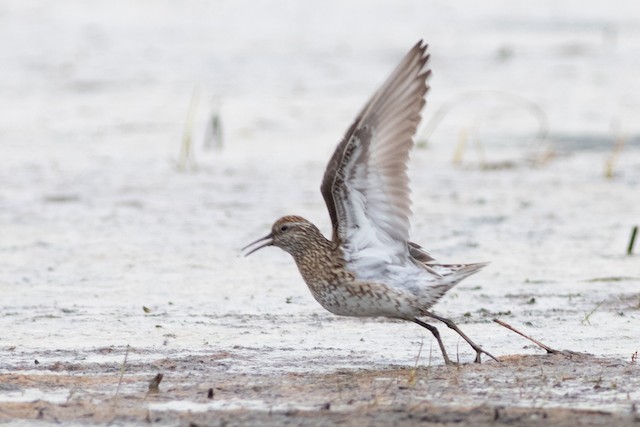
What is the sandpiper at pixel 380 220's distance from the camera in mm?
6945

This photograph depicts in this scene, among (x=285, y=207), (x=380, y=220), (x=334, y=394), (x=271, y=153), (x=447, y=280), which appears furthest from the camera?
(x=271, y=153)

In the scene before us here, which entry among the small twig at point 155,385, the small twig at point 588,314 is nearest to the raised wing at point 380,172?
the small twig at point 588,314

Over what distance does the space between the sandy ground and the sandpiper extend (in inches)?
11.8

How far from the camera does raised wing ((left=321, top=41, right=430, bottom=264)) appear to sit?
694cm

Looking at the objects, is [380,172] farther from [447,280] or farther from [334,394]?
[334,394]

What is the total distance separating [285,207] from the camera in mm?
11211

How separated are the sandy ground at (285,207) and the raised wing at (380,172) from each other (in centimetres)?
58

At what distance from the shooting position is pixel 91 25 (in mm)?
18516

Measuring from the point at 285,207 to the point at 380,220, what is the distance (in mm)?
4160

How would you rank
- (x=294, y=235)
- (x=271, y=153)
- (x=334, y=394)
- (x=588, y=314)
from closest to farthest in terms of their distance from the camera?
A: 1. (x=334, y=394)
2. (x=294, y=235)
3. (x=588, y=314)
4. (x=271, y=153)

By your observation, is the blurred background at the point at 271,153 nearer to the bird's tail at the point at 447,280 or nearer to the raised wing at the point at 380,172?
the bird's tail at the point at 447,280

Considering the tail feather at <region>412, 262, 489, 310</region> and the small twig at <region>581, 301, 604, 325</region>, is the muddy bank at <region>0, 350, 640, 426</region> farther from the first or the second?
the small twig at <region>581, 301, 604, 325</region>

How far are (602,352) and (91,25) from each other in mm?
12767

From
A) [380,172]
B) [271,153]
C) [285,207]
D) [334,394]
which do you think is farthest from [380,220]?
[271,153]
